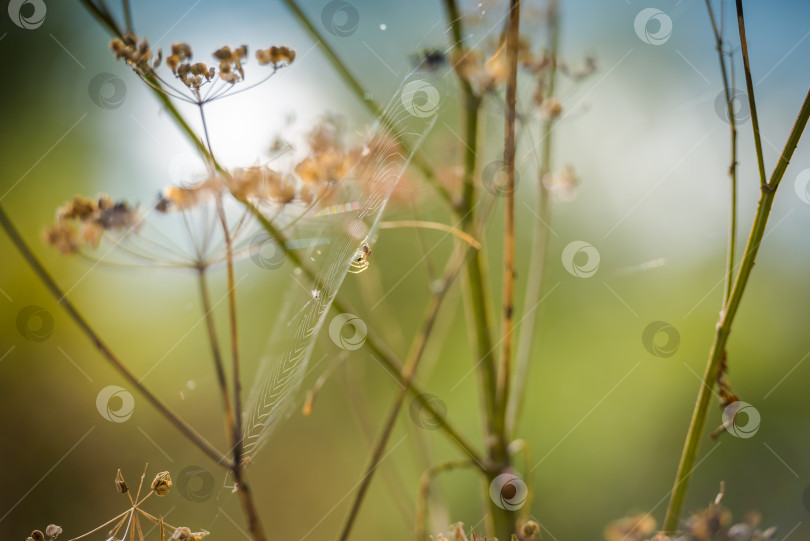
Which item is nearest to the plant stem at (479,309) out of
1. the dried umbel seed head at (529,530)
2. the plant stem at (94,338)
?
the dried umbel seed head at (529,530)

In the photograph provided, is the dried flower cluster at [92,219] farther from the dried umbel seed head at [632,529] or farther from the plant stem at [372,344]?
the dried umbel seed head at [632,529]

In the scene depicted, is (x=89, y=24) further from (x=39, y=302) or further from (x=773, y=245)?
(x=773, y=245)

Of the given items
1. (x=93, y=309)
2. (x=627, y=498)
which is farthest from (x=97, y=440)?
(x=627, y=498)

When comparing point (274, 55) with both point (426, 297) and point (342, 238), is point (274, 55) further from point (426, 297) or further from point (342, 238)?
point (426, 297)

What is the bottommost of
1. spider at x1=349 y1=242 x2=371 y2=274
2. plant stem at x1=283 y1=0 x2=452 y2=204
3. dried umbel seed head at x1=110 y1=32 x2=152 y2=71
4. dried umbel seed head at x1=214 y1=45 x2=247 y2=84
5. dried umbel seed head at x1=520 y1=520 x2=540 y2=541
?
dried umbel seed head at x1=520 y1=520 x2=540 y2=541

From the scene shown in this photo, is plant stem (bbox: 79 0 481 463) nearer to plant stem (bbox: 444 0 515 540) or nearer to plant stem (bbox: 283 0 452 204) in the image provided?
plant stem (bbox: 444 0 515 540)

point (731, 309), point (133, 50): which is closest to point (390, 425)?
point (731, 309)

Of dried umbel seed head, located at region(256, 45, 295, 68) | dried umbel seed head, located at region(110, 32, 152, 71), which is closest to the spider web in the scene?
dried umbel seed head, located at region(256, 45, 295, 68)
